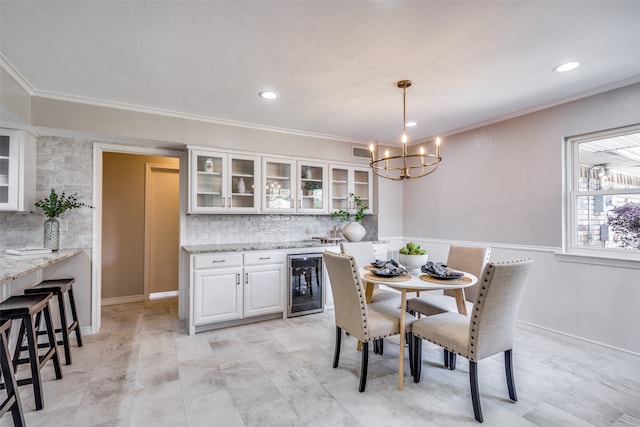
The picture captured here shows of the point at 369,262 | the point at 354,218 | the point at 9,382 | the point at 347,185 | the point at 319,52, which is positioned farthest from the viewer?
the point at 354,218

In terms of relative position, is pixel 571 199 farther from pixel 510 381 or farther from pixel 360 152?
pixel 360 152

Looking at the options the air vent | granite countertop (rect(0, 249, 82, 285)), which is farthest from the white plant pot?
granite countertop (rect(0, 249, 82, 285))

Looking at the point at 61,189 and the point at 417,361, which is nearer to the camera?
the point at 417,361

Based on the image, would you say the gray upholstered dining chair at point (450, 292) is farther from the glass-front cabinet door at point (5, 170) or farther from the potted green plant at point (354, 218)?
the glass-front cabinet door at point (5, 170)

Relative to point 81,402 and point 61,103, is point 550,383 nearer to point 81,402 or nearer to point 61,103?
point 81,402

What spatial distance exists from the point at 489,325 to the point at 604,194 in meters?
2.15

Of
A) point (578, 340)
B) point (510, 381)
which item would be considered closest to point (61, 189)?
point (510, 381)

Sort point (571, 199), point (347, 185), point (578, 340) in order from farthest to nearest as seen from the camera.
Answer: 1. point (347, 185)
2. point (571, 199)
3. point (578, 340)

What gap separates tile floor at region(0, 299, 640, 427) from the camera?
1.94 meters

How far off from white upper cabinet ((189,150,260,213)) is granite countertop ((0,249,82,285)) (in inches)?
51.9

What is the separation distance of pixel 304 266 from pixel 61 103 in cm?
304

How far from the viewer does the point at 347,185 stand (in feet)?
15.3

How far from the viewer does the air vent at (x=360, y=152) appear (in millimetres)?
4730

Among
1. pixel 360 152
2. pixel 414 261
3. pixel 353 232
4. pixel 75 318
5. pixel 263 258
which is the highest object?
pixel 360 152
